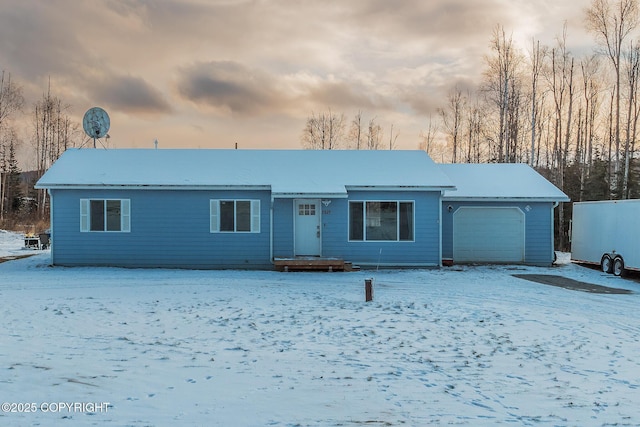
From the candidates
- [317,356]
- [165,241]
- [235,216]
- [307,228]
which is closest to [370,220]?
[307,228]

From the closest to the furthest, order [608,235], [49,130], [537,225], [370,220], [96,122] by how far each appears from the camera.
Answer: [608,235] < [370,220] < [537,225] < [96,122] < [49,130]

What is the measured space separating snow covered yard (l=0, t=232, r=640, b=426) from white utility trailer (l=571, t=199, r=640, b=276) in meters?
3.67

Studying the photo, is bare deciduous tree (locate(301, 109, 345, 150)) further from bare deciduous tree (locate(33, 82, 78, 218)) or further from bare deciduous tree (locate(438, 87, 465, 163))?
bare deciduous tree (locate(33, 82, 78, 218))

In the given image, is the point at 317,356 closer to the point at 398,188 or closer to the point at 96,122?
the point at 398,188

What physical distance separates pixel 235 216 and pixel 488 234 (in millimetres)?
8793

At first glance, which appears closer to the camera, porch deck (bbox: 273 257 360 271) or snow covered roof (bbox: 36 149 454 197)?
porch deck (bbox: 273 257 360 271)

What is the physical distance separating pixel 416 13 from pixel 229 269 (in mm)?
10171

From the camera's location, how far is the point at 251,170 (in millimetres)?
17453

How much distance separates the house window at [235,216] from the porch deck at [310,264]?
1.42 m

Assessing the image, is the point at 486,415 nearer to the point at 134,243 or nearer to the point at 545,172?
the point at 134,243

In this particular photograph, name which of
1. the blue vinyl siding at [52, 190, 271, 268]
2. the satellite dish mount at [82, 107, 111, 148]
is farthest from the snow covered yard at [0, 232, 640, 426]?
the satellite dish mount at [82, 107, 111, 148]

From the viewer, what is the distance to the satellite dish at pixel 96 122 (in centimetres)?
1989

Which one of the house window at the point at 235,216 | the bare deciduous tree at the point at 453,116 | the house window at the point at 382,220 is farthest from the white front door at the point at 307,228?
the bare deciduous tree at the point at 453,116

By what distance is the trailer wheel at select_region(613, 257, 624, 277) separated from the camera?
619 inches
